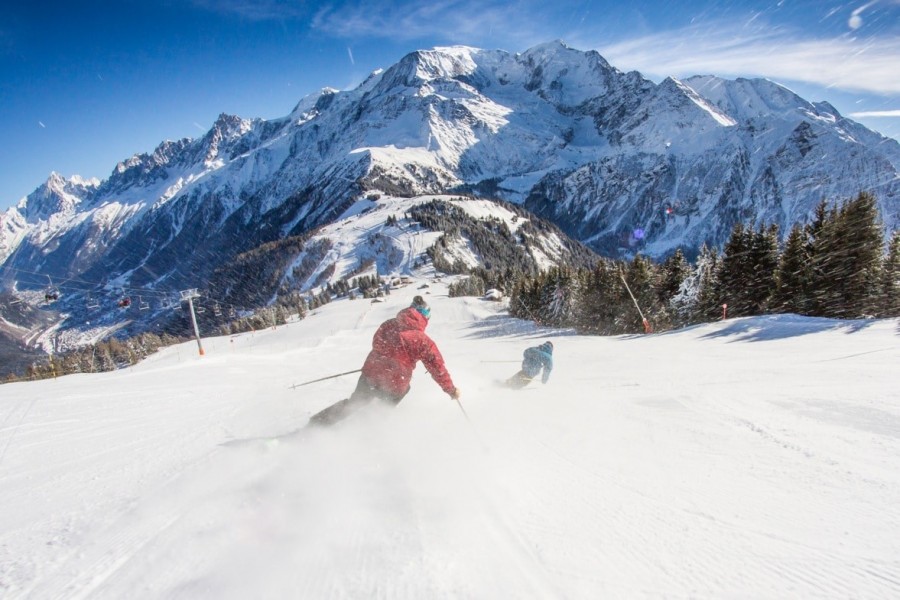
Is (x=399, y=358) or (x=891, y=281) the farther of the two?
(x=891, y=281)

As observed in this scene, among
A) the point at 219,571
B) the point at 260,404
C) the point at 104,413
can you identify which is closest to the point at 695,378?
the point at 219,571

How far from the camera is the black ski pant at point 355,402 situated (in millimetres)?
6324

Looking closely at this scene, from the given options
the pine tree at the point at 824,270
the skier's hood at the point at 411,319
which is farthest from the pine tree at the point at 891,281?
the skier's hood at the point at 411,319

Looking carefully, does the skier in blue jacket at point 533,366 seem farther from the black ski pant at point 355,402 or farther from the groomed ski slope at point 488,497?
the black ski pant at point 355,402

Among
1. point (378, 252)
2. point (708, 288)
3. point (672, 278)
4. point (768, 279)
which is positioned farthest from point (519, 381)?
point (378, 252)

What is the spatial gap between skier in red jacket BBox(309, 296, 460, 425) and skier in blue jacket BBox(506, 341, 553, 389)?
3.93m

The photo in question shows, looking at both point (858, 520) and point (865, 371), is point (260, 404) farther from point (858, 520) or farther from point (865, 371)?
point (865, 371)

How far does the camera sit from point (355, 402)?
6.42m

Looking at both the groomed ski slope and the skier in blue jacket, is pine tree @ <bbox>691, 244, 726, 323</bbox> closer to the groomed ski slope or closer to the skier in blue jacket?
the groomed ski slope

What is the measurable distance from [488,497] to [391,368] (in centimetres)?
290

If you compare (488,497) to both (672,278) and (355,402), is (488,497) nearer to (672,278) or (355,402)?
(355,402)

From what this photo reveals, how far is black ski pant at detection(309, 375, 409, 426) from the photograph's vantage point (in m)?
6.32

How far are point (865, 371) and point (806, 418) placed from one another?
323 centimetres

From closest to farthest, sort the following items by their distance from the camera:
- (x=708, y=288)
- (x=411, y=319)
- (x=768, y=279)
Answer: (x=411, y=319) < (x=768, y=279) < (x=708, y=288)
